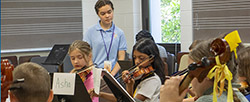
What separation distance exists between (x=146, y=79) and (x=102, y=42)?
107 centimetres

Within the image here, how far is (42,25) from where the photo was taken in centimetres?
648

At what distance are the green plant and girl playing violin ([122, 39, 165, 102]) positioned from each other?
3.05 metres

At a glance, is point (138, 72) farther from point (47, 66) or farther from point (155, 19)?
point (155, 19)

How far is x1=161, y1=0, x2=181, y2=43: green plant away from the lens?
6.07 m

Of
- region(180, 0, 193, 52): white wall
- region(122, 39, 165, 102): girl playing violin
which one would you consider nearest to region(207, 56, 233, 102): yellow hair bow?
region(122, 39, 165, 102): girl playing violin

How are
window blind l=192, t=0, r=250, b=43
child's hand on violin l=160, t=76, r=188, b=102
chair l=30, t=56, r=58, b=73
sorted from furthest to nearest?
chair l=30, t=56, r=58, b=73 → window blind l=192, t=0, r=250, b=43 → child's hand on violin l=160, t=76, r=188, b=102

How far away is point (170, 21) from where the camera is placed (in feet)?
20.4

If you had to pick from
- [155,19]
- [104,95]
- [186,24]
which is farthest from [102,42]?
[155,19]

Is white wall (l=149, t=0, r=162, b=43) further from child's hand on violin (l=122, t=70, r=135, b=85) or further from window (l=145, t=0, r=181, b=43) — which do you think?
child's hand on violin (l=122, t=70, r=135, b=85)

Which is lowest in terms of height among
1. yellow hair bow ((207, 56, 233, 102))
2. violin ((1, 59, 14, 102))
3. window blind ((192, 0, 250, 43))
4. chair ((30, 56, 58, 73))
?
chair ((30, 56, 58, 73))

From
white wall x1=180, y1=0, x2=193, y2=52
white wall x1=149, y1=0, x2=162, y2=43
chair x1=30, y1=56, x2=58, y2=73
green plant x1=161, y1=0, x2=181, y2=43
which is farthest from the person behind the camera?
white wall x1=149, y1=0, x2=162, y2=43

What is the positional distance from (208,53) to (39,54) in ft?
17.3

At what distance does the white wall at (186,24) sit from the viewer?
18.0 feet

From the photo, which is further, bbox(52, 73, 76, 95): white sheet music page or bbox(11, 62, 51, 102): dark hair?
bbox(52, 73, 76, 95): white sheet music page
